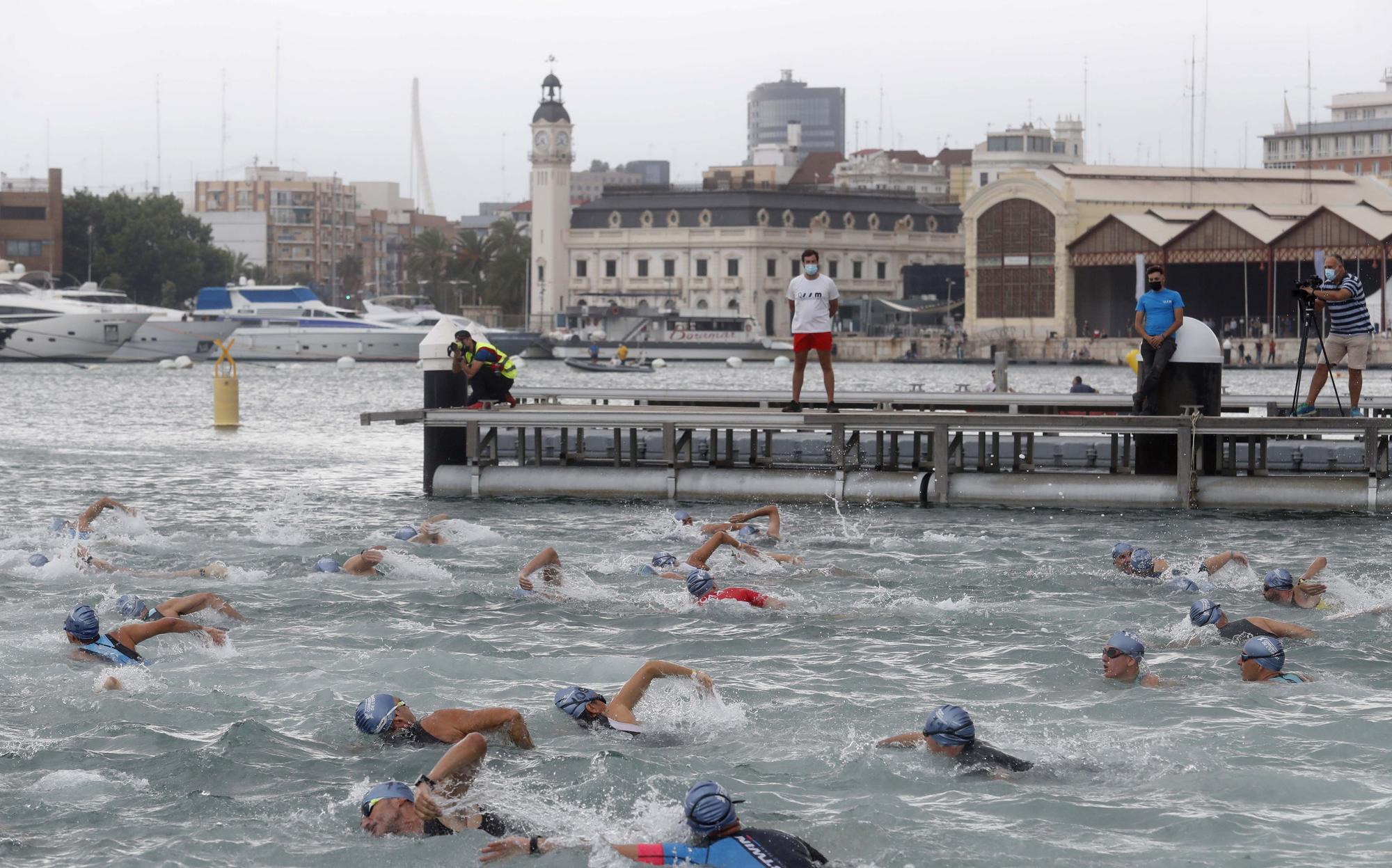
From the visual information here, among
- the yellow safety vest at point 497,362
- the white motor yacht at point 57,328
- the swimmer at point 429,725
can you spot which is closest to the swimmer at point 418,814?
the swimmer at point 429,725

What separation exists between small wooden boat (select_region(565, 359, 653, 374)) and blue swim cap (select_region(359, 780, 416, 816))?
291ft

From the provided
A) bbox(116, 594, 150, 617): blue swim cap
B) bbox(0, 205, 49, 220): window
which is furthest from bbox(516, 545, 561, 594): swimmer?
bbox(0, 205, 49, 220): window

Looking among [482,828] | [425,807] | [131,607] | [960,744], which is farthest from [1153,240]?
[425,807]

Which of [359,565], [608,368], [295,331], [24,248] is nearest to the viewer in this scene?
[359,565]

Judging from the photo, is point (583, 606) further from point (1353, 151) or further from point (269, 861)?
point (1353, 151)

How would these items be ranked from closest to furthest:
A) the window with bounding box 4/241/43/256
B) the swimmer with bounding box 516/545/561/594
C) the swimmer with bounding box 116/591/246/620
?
the swimmer with bounding box 116/591/246/620 < the swimmer with bounding box 516/545/561/594 < the window with bounding box 4/241/43/256

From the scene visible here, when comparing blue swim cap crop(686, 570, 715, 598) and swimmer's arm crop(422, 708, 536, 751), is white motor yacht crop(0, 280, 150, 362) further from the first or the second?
swimmer's arm crop(422, 708, 536, 751)

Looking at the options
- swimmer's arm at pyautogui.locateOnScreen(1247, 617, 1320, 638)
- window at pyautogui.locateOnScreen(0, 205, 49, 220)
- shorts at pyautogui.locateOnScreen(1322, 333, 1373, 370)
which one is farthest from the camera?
window at pyautogui.locateOnScreen(0, 205, 49, 220)

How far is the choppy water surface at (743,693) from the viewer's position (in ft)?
35.4

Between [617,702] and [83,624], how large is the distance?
15.9 ft

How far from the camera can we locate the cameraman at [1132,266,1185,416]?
23.3m

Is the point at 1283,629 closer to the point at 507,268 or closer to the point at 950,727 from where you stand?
the point at 950,727

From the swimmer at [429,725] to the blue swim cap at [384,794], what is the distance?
57.8 inches

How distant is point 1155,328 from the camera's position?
23.5m
